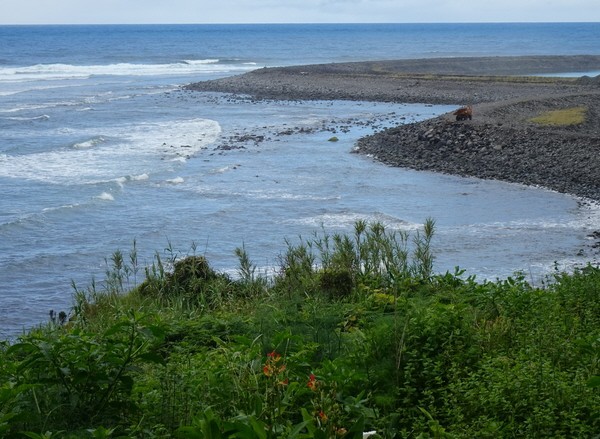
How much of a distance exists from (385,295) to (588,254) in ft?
28.5

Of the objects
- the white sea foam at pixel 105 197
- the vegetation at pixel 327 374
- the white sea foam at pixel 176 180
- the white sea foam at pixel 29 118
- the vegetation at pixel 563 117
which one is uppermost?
the vegetation at pixel 327 374

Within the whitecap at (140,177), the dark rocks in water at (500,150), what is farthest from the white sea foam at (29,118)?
the dark rocks in water at (500,150)

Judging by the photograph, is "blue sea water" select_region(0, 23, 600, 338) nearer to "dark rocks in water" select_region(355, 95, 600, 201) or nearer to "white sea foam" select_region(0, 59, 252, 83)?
"dark rocks in water" select_region(355, 95, 600, 201)

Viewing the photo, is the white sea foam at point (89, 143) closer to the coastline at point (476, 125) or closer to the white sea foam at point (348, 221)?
the coastline at point (476, 125)

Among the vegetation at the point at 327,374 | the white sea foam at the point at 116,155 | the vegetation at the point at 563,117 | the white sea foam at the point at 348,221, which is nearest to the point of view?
the vegetation at the point at 327,374

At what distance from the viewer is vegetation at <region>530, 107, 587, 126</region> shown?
100 feet

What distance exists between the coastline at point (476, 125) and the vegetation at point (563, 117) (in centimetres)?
31

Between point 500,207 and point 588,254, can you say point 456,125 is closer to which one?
point 500,207

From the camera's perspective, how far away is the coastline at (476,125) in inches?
937

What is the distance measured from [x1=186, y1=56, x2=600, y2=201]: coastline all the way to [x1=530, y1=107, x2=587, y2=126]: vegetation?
0.31 metres

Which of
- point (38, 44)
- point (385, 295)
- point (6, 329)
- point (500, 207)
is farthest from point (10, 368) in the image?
point (38, 44)

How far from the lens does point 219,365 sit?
551cm

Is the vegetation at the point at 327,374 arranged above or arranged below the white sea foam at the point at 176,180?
above

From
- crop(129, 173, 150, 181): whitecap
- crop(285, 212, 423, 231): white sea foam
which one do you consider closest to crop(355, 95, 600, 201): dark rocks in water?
crop(285, 212, 423, 231): white sea foam
